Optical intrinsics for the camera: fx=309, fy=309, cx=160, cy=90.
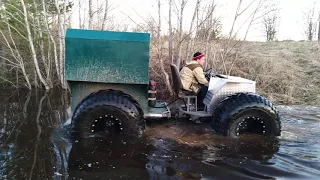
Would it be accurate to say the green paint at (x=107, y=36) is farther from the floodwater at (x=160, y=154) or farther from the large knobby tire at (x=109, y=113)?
the floodwater at (x=160, y=154)

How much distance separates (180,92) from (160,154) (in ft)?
4.42

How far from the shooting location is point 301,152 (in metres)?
4.47

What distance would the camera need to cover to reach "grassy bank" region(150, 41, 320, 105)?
10636 millimetres

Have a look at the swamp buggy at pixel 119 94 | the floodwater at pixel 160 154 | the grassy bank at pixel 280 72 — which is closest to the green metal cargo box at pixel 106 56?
the swamp buggy at pixel 119 94

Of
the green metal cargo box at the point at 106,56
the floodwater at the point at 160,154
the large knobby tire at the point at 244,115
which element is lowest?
the floodwater at the point at 160,154

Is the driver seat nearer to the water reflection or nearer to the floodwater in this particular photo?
the floodwater

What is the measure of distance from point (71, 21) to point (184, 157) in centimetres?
1097

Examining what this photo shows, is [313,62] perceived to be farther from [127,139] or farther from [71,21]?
[127,139]

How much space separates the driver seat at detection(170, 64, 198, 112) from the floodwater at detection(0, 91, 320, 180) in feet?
1.39

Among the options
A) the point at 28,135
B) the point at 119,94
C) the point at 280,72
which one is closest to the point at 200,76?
the point at 119,94

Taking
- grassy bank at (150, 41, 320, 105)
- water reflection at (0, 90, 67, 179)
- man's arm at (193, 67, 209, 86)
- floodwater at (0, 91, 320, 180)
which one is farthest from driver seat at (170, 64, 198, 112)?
grassy bank at (150, 41, 320, 105)

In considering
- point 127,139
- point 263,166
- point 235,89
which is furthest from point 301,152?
point 127,139

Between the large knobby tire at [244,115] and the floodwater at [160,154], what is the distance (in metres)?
0.15

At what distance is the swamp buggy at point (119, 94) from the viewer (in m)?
4.54
